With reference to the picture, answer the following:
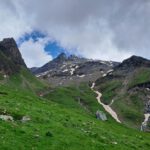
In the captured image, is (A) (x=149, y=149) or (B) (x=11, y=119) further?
(A) (x=149, y=149)

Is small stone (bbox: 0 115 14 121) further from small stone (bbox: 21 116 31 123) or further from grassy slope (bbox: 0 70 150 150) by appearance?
small stone (bbox: 21 116 31 123)

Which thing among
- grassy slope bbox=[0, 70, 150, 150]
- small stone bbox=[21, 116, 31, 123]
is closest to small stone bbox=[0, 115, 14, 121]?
grassy slope bbox=[0, 70, 150, 150]

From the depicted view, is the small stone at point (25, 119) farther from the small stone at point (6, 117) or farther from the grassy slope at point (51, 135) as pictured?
the small stone at point (6, 117)

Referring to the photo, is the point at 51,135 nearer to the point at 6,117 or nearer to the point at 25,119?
the point at 25,119

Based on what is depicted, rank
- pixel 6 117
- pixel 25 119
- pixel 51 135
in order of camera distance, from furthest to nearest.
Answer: pixel 25 119, pixel 6 117, pixel 51 135

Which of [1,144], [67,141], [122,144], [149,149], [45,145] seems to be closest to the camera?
[1,144]

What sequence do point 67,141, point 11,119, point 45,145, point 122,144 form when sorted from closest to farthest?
point 45,145 → point 67,141 → point 11,119 → point 122,144

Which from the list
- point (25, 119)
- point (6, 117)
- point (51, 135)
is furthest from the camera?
point (25, 119)

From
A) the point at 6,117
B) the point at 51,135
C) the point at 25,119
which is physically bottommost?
the point at 51,135

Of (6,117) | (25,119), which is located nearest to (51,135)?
(25,119)

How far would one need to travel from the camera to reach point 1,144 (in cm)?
2809

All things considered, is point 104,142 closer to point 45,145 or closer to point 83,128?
point 83,128

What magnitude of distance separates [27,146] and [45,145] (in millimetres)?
1761

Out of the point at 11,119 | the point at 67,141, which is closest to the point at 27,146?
the point at 67,141
